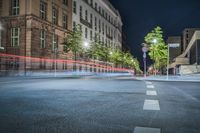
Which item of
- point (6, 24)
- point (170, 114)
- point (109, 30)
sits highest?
point (109, 30)

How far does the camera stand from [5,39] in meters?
38.3

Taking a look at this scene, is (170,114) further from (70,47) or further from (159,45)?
(159,45)

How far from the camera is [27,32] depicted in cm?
3662

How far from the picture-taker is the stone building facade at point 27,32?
36.5m

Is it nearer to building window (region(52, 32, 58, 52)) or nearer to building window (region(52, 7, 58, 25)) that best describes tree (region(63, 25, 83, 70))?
building window (region(52, 32, 58, 52))

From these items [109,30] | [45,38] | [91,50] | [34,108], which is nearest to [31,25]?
[45,38]

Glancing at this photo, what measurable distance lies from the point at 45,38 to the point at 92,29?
25.3 metres

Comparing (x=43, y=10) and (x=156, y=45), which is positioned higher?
(x=43, y=10)

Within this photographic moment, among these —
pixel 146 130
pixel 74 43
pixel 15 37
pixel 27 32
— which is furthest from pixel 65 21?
pixel 146 130

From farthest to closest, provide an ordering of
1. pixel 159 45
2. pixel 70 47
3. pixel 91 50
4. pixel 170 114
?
pixel 91 50 → pixel 159 45 → pixel 70 47 → pixel 170 114

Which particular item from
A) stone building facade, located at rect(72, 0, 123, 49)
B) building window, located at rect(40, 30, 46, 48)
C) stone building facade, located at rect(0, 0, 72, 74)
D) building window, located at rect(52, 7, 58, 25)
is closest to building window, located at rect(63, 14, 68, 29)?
building window, located at rect(52, 7, 58, 25)

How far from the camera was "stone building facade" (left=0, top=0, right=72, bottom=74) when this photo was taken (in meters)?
36.5

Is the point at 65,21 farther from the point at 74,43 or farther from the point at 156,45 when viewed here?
the point at 156,45

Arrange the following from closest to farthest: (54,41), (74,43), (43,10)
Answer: (43,10) → (54,41) → (74,43)
